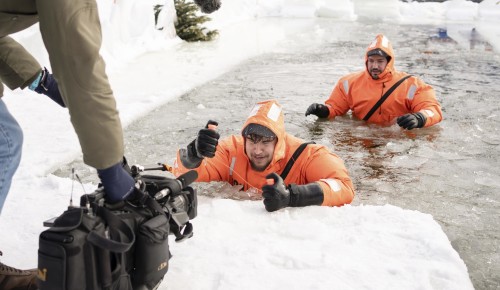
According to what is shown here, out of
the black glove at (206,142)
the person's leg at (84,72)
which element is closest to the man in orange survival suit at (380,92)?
the black glove at (206,142)

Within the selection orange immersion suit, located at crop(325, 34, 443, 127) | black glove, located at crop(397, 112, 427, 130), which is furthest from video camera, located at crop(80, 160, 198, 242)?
orange immersion suit, located at crop(325, 34, 443, 127)

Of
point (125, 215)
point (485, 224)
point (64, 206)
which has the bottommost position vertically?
point (485, 224)

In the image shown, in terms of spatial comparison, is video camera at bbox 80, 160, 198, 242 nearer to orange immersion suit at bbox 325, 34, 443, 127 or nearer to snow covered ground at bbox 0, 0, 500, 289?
snow covered ground at bbox 0, 0, 500, 289

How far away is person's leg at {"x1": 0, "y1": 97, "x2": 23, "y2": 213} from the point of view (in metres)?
2.10

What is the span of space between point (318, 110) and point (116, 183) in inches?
191

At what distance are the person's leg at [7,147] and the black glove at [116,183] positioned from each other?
46cm

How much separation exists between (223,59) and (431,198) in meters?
6.33

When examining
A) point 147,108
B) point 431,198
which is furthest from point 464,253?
point 147,108

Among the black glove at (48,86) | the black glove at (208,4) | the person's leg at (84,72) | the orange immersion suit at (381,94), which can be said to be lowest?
the orange immersion suit at (381,94)

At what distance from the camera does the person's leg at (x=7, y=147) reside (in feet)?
6.88

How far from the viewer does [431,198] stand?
4355mm

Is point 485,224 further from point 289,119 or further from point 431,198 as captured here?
point 289,119

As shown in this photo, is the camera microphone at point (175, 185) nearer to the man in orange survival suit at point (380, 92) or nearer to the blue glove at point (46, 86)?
the blue glove at point (46, 86)

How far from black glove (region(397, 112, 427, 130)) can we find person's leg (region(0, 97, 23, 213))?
4419 mm
